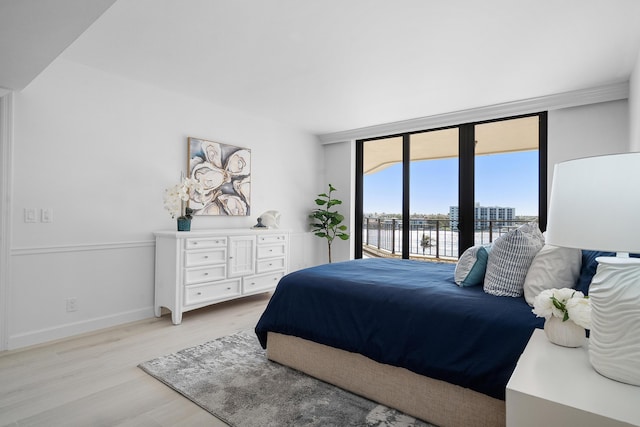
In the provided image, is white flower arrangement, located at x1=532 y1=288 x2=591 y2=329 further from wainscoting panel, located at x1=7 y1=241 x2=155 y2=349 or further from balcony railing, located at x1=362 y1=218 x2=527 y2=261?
wainscoting panel, located at x1=7 y1=241 x2=155 y2=349

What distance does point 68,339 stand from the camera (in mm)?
3105

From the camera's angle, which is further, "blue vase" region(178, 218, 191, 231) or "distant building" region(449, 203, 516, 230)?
"distant building" region(449, 203, 516, 230)

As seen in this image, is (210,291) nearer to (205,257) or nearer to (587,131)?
(205,257)

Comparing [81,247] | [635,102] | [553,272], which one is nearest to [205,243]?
[81,247]

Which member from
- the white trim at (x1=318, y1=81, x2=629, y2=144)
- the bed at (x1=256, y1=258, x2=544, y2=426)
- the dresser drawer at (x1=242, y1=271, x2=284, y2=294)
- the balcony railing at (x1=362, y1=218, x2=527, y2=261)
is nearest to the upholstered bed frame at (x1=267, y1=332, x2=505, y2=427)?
the bed at (x1=256, y1=258, x2=544, y2=426)

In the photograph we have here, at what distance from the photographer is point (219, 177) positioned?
14.5 feet

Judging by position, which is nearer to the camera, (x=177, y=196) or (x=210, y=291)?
(x=177, y=196)

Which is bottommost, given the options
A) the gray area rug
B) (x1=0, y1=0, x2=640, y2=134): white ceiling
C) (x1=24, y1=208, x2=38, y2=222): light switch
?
the gray area rug

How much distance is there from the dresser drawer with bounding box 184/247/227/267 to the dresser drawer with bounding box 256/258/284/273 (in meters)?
0.55

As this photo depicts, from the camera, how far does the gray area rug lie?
190cm

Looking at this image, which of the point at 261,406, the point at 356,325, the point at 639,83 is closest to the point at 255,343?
the point at 261,406

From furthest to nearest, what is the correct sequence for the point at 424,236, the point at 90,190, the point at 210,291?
the point at 424,236 → the point at 210,291 → the point at 90,190

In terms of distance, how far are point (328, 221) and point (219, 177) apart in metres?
2.08

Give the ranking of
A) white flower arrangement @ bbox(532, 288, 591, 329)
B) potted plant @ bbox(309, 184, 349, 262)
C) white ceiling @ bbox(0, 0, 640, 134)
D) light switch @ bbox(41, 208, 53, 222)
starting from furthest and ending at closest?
potted plant @ bbox(309, 184, 349, 262) < light switch @ bbox(41, 208, 53, 222) < white ceiling @ bbox(0, 0, 640, 134) < white flower arrangement @ bbox(532, 288, 591, 329)
